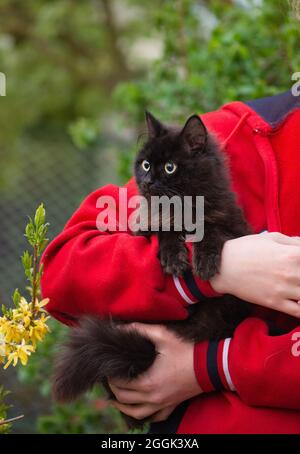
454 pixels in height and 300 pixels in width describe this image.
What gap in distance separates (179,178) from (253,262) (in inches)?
12.4

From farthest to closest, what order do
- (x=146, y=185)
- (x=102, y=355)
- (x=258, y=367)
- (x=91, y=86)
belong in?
(x=91, y=86) < (x=146, y=185) < (x=102, y=355) < (x=258, y=367)

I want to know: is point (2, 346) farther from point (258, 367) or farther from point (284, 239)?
point (284, 239)

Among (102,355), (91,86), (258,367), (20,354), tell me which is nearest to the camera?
(20,354)

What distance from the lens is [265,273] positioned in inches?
59.4

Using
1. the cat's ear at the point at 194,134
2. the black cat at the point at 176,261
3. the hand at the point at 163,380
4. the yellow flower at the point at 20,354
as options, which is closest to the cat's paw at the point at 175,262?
the black cat at the point at 176,261

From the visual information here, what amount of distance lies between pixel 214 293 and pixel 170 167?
359mm

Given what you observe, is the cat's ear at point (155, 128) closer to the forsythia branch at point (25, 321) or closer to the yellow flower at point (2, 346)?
the forsythia branch at point (25, 321)

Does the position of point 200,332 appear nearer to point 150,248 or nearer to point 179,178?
point 150,248

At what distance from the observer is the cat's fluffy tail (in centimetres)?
159

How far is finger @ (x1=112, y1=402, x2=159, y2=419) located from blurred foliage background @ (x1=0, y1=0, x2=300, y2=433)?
30 cm

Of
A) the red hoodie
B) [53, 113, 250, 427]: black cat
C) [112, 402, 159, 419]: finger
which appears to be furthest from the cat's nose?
[112, 402, 159, 419]: finger

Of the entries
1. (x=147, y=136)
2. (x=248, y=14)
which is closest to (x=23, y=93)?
(x=248, y=14)

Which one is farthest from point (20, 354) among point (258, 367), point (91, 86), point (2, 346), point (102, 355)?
point (91, 86)

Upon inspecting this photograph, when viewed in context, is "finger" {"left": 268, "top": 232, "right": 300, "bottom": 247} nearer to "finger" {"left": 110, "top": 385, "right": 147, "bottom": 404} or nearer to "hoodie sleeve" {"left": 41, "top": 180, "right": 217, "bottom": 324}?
"hoodie sleeve" {"left": 41, "top": 180, "right": 217, "bottom": 324}
